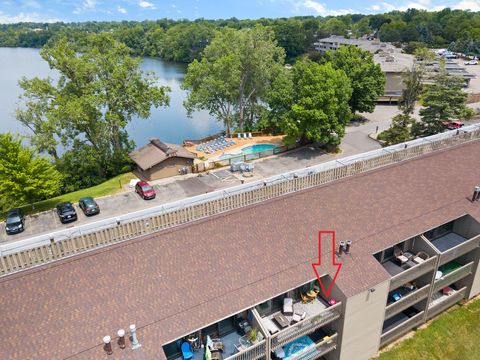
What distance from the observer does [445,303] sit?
2231 centimetres

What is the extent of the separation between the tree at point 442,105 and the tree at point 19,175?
147 feet

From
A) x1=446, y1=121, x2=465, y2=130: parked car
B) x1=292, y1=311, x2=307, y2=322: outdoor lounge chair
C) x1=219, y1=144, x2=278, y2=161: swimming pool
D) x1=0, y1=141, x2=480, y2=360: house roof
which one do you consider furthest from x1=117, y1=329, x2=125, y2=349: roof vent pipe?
x1=446, y1=121, x2=465, y2=130: parked car

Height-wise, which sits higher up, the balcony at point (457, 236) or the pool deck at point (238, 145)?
the balcony at point (457, 236)

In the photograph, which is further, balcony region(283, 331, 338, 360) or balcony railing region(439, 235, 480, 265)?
balcony railing region(439, 235, 480, 265)

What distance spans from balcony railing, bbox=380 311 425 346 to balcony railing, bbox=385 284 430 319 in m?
1.23

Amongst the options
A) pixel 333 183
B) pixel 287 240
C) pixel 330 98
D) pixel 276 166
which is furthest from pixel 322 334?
pixel 330 98

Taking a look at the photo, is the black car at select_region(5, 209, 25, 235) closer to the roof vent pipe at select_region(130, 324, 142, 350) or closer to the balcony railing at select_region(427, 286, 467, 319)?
the roof vent pipe at select_region(130, 324, 142, 350)

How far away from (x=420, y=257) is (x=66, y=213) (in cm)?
2852

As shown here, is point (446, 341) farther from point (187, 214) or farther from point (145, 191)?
point (145, 191)

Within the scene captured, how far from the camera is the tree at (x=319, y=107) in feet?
145

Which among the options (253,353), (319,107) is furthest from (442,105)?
(253,353)

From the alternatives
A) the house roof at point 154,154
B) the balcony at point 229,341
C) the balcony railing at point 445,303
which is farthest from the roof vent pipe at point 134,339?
the house roof at point 154,154

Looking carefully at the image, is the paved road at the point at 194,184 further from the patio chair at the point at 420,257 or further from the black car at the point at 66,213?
the patio chair at the point at 420,257

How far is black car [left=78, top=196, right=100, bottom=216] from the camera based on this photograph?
33188 mm
